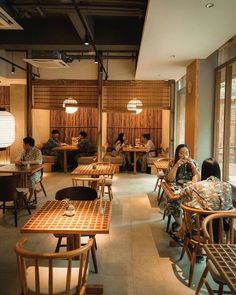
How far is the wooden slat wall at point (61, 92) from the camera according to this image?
8.72m

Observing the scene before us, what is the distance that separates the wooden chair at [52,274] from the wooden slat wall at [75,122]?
8.72m

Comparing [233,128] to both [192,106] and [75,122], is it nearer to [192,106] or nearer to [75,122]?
[192,106]

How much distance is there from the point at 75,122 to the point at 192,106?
20.1ft

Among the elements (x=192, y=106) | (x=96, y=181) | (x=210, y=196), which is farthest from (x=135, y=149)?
(x=210, y=196)

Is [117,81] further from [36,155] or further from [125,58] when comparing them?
[36,155]

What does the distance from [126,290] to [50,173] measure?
259 inches

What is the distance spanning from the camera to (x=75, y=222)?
2.67m

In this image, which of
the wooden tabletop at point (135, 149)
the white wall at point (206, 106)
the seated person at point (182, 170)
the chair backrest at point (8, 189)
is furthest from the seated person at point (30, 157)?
the wooden tabletop at point (135, 149)

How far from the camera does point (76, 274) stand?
2266 mm

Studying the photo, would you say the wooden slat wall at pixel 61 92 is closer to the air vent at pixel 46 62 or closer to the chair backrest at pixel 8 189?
the air vent at pixel 46 62

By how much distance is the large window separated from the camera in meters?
4.58

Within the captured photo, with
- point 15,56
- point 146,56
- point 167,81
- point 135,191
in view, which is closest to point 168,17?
point 146,56

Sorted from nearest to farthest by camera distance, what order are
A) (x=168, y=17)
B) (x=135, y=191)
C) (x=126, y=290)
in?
1. (x=126, y=290)
2. (x=168, y=17)
3. (x=135, y=191)

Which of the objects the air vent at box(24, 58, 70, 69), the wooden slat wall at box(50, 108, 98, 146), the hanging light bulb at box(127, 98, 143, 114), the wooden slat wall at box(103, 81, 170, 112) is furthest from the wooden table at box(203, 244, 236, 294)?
the wooden slat wall at box(50, 108, 98, 146)
